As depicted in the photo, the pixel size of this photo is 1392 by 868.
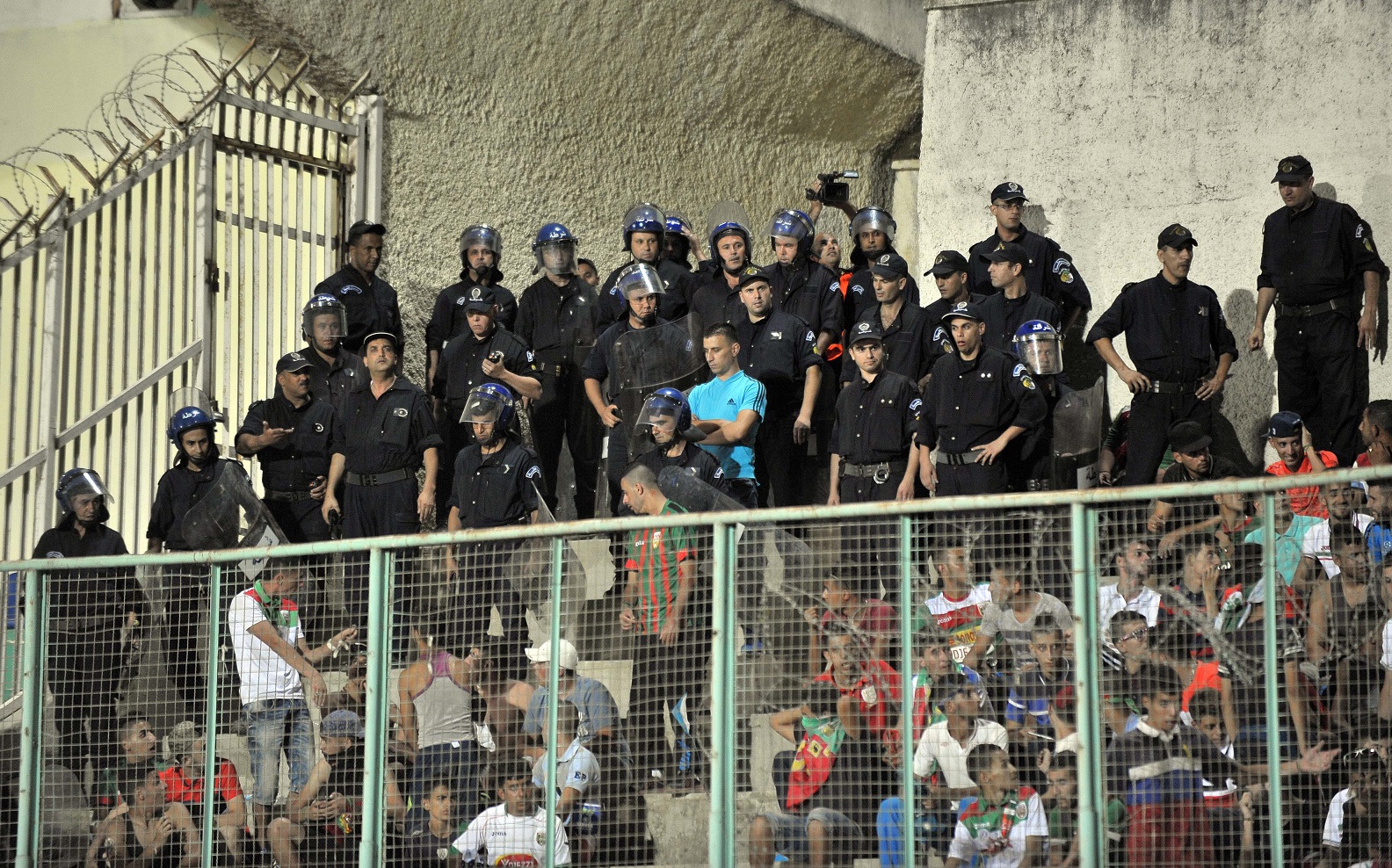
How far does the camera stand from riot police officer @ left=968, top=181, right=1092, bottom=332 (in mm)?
10984

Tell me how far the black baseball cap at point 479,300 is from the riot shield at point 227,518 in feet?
7.00

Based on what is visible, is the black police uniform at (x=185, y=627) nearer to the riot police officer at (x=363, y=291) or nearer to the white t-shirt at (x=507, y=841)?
the white t-shirt at (x=507, y=841)

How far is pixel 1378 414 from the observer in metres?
8.74

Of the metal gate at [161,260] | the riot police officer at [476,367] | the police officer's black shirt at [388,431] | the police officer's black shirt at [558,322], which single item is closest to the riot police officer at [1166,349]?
the police officer's black shirt at [558,322]

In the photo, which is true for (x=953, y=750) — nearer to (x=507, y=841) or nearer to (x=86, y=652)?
(x=507, y=841)

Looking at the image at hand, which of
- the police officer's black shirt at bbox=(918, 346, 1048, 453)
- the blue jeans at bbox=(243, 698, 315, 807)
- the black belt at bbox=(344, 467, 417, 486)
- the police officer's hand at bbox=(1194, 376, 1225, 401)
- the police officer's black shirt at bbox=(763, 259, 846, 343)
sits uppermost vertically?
the police officer's black shirt at bbox=(763, 259, 846, 343)

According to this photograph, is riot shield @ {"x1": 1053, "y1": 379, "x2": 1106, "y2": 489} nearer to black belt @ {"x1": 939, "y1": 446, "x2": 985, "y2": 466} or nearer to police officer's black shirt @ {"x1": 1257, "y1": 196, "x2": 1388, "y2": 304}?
black belt @ {"x1": 939, "y1": 446, "x2": 985, "y2": 466}

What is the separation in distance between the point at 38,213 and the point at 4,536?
2.11m

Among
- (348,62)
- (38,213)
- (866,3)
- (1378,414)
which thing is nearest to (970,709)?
(1378,414)

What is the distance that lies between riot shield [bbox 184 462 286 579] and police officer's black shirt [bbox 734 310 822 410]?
296 cm

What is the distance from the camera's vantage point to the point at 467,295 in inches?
454

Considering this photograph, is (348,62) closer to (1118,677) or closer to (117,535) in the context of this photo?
(117,535)

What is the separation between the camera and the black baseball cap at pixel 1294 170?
10469mm

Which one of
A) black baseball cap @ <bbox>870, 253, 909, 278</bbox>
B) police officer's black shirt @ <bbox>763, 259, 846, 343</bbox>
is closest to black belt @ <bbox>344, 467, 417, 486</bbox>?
police officer's black shirt @ <bbox>763, 259, 846, 343</bbox>
